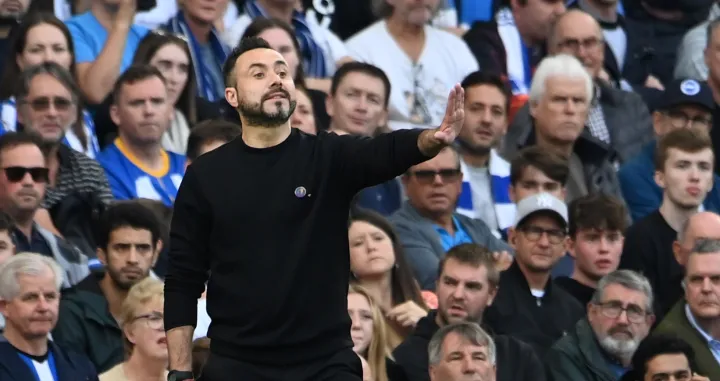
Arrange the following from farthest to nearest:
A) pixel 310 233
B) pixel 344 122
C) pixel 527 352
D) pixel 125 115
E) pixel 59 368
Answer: pixel 344 122 → pixel 125 115 → pixel 527 352 → pixel 59 368 → pixel 310 233

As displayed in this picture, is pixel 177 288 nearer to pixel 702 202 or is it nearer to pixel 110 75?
pixel 110 75

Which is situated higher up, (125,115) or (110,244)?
(125,115)

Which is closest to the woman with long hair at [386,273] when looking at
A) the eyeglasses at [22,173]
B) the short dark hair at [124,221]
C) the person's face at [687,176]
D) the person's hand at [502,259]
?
the person's hand at [502,259]

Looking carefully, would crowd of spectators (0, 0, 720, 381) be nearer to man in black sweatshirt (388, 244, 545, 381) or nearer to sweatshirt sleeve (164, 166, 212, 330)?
man in black sweatshirt (388, 244, 545, 381)

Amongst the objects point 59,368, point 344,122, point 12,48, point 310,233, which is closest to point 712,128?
point 344,122

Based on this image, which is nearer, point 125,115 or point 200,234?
point 200,234

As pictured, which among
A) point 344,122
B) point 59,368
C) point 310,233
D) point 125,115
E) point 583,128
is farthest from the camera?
point 583,128

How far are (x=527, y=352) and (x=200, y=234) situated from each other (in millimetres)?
3153

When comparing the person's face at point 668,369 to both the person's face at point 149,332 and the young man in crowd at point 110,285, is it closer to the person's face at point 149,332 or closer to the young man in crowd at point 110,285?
the person's face at point 149,332

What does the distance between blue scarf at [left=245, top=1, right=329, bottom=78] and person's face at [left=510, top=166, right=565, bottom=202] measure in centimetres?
206

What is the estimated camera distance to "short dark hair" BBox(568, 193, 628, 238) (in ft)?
34.2

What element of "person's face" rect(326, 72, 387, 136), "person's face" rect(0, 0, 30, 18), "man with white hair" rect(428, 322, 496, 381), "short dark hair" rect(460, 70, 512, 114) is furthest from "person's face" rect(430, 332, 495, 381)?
"person's face" rect(0, 0, 30, 18)

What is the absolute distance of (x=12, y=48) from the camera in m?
10.7

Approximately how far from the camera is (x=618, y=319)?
964 centimetres
